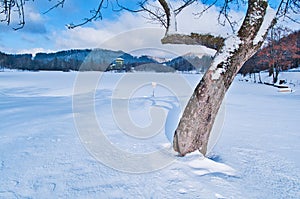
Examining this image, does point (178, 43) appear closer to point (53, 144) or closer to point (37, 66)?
point (53, 144)

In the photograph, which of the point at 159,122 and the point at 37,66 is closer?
the point at 159,122

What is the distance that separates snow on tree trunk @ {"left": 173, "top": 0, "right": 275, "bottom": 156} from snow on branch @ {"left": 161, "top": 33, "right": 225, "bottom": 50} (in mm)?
321

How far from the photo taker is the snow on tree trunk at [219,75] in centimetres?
288

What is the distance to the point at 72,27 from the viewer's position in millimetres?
3439

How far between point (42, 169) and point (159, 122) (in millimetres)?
3352

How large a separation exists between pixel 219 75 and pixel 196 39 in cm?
77

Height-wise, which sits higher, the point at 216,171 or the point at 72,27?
the point at 72,27

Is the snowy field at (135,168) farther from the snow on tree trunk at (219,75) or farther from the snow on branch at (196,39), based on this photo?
the snow on branch at (196,39)

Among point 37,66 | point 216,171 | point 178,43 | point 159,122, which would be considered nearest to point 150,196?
point 216,171

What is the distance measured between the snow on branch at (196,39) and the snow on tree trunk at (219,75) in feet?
1.05

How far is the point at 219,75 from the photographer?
9.62 feet

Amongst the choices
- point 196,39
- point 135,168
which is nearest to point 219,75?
point 196,39

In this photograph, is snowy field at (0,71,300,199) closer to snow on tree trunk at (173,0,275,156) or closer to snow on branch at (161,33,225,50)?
snow on tree trunk at (173,0,275,156)

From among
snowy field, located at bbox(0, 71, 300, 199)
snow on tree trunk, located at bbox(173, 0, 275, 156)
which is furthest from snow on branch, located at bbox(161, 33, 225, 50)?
snowy field, located at bbox(0, 71, 300, 199)
